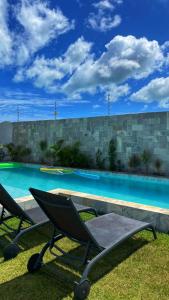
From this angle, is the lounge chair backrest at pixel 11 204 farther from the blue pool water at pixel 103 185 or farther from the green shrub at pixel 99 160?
the green shrub at pixel 99 160

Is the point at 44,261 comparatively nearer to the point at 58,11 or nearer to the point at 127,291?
the point at 127,291

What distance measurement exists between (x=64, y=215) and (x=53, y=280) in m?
0.67

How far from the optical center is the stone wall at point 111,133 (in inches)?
434

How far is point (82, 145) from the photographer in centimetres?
1348

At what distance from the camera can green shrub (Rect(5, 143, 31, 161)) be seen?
1596 cm

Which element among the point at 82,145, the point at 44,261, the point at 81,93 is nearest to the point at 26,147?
the point at 82,145

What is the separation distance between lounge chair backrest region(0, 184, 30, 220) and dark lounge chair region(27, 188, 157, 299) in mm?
628

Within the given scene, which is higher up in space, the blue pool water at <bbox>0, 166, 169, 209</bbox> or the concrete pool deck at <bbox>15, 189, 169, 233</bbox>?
the concrete pool deck at <bbox>15, 189, 169, 233</bbox>

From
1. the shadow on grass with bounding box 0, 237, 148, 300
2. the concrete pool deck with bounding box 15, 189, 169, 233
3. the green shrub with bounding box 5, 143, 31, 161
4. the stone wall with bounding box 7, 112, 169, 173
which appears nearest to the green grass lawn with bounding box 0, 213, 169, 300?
the shadow on grass with bounding box 0, 237, 148, 300

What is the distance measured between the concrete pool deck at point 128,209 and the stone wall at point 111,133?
21.3 ft

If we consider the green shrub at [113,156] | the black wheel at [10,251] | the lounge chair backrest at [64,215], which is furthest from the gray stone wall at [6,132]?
the lounge chair backrest at [64,215]

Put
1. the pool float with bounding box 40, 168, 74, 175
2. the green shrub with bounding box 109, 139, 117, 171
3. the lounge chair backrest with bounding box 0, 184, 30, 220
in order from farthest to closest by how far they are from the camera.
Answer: the green shrub with bounding box 109, 139, 117, 171, the pool float with bounding box 40, 168, 74, 175, the lounge chair backrest with bounding box 0, 184, 30, 220

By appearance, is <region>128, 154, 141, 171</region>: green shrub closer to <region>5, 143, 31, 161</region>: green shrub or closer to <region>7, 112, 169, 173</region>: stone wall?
<region>7, 112, 169, 173</region>: stone wall

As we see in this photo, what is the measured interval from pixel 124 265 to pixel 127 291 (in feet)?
1.60
